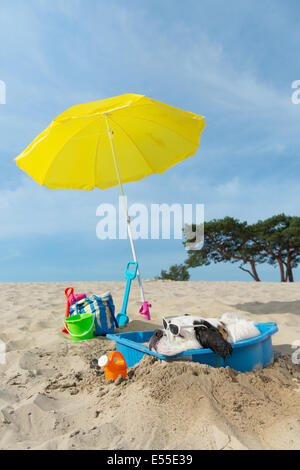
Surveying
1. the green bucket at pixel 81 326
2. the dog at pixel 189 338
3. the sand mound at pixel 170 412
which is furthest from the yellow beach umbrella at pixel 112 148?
the sand mound at pixel 170 412

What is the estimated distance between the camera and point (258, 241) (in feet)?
60.3

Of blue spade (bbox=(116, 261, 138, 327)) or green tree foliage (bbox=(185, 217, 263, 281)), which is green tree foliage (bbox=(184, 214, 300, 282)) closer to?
green tree foliage (bbox=(185, 217, 263, 281))

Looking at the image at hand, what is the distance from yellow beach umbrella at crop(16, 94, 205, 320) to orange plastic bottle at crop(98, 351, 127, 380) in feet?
6.00

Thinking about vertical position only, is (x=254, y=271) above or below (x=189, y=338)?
below

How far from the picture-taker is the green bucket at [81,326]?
146 inches

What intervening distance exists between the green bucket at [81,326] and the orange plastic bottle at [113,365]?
125 cm

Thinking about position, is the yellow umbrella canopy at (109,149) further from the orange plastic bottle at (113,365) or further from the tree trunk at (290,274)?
the tree trunk at (290,274)

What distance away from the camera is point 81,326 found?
371cm

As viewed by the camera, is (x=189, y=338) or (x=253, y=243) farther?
(x=253, y=243)

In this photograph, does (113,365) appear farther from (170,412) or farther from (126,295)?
(126,295)

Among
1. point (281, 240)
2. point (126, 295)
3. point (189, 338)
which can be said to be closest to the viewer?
point (189, 338)

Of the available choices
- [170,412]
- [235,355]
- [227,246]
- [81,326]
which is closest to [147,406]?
[170,412]

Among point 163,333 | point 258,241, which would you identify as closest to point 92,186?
point 163,333

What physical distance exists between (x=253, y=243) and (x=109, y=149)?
14901mm
